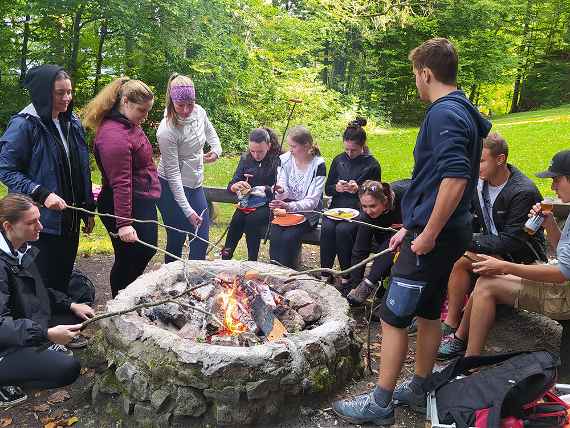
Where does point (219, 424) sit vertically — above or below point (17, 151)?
below

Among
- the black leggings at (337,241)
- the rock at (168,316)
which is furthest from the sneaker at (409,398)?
the black leggings at (337,241)

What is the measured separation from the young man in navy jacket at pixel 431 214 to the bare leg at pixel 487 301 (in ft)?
1.69

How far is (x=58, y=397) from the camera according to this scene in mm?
3291

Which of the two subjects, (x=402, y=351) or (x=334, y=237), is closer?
(x=402, y=351)

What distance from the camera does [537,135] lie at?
45.0 feet

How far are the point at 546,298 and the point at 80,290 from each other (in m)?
3.45

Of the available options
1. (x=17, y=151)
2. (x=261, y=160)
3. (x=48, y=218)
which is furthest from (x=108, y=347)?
(x=261, y=160)

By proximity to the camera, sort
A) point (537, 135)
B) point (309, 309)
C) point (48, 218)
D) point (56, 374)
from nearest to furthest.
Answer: point (56, 374)
point (309, 309)
point (48, 218)
point (537, 135)

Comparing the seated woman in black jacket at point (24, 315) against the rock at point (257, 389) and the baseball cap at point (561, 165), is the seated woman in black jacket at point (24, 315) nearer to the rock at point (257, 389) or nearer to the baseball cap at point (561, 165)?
the rock at point (257, 389)

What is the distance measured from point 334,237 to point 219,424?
228 centimetres

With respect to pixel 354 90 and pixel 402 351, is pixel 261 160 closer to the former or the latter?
pixel 402 351

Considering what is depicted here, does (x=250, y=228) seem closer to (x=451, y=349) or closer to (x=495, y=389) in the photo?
(x=451, y=349)

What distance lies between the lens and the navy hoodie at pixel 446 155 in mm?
2502

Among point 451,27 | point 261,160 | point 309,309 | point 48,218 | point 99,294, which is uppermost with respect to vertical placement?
point 451,27
